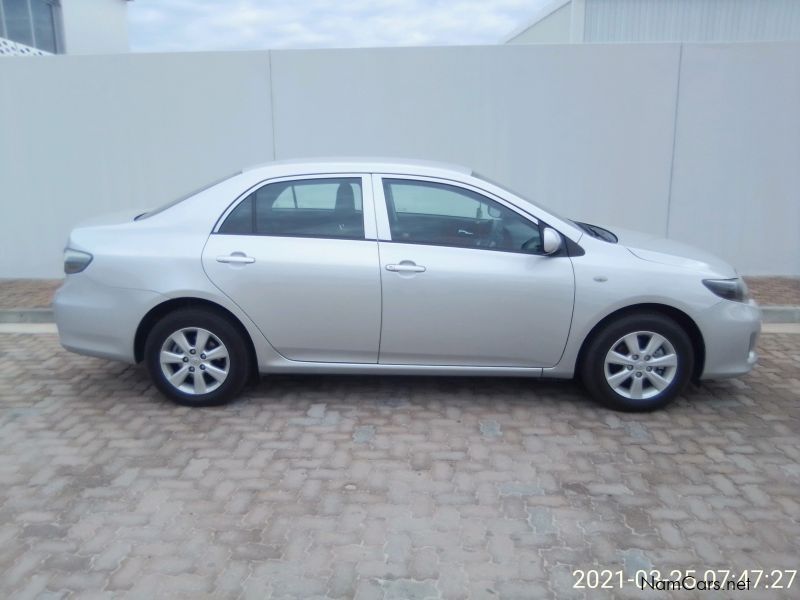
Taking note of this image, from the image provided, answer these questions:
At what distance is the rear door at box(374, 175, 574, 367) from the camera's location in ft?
14.1

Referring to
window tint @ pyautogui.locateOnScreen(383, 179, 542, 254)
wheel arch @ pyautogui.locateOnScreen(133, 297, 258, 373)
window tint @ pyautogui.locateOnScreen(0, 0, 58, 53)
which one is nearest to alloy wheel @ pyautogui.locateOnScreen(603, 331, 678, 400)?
window tint @ pyautogui.locateOnScreen(383, 179, 542, 254)

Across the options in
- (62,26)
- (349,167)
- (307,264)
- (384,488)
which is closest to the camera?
(384,488)

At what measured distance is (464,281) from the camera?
4293 mm

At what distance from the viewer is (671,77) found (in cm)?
771

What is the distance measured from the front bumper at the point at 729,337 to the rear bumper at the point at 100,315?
3692mm

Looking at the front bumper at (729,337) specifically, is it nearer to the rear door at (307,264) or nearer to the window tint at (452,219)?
the window tint at (452,219)

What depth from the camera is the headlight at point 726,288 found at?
432cm

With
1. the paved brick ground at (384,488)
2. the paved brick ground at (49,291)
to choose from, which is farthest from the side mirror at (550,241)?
the paved brick ground at (49,291)

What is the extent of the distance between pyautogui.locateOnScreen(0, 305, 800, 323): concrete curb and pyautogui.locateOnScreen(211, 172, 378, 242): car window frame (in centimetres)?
347

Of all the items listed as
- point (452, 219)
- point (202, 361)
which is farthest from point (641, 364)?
point (202, 361)

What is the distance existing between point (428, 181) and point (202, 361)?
1990mm

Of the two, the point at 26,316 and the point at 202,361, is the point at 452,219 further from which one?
the point at 26,316

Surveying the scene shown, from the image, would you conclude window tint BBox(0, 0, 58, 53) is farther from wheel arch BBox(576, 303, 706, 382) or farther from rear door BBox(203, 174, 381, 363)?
wheel arch BBox(576, 303, 706, 382)

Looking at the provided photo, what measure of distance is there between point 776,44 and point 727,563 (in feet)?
22.7
